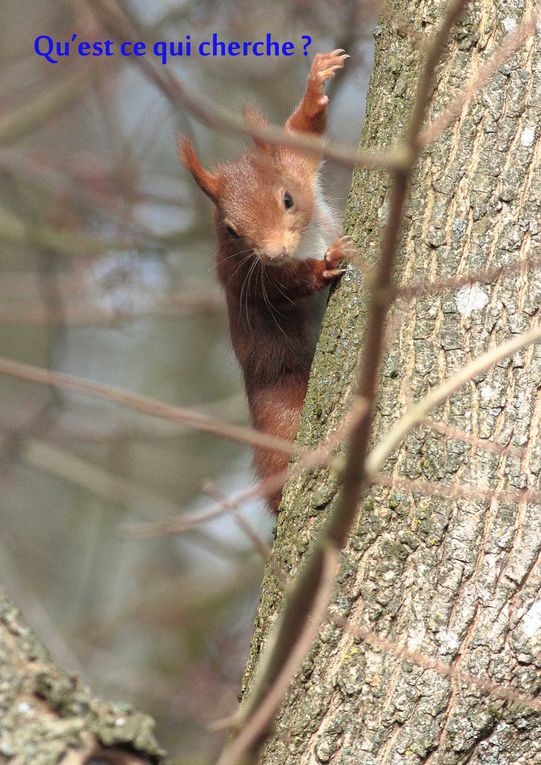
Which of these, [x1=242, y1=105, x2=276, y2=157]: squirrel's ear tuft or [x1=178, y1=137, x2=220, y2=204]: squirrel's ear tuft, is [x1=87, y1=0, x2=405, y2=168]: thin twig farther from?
[x1=178, y1=137, x2=220, y2=204]: squirrel's ear tuft

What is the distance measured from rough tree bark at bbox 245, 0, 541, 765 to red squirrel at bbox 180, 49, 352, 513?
0.86 meters

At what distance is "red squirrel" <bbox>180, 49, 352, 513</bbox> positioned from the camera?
283 centimetres

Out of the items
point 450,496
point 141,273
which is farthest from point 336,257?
point 141,273

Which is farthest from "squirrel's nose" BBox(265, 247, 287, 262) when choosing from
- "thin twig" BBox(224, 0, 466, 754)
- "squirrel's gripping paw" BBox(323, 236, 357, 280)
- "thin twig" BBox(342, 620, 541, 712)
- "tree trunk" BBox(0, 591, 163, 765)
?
"thin twig" BBox(224, 0, 466, 754)

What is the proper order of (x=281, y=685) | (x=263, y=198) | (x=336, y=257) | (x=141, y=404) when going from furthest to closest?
(x=263, y=198), (x=336, y=257), (x=141, y=404), (x=281, y=685)

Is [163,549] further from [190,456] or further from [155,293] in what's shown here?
[155,293]

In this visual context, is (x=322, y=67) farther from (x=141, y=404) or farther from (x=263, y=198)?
(x=141, y=404)

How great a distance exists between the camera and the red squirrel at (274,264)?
283 cm

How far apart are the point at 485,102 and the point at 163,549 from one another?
21.5 ft

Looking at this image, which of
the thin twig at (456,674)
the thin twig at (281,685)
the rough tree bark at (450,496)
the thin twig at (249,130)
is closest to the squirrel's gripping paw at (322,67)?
the rough tree bark at (450,496)

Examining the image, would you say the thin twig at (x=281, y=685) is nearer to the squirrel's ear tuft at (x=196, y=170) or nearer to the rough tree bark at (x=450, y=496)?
the rough tree bark at (x=450, y=496)

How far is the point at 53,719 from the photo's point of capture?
1507 mm

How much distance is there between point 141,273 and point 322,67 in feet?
6.08

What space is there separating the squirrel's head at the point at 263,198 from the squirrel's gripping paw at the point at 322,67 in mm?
243
